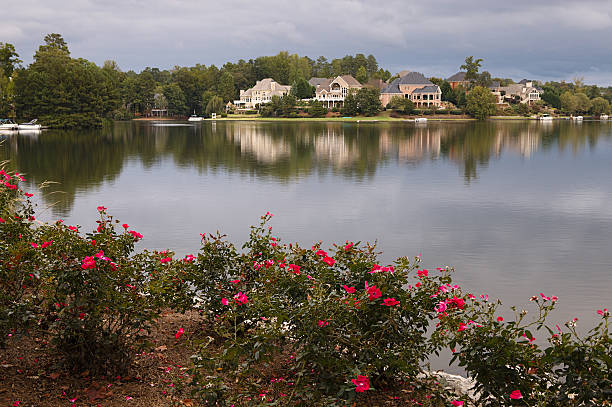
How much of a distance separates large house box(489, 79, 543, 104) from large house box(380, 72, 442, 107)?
2017cm

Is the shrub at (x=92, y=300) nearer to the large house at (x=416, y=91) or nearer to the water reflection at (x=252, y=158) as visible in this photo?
the water reflection at (x=252, y=158)

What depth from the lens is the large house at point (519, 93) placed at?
406 feet

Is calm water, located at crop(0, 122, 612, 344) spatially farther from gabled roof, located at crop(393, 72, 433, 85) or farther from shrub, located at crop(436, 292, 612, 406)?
gabled roof, located at crop(393, 72, 433, 85)

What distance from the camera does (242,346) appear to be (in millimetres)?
3900

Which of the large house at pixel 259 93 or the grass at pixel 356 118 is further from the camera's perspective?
the large house at pixel 259 93

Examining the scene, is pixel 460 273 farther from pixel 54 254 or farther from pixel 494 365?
pixel 54 254

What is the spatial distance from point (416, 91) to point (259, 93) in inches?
1312

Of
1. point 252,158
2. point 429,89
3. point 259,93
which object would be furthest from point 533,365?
point 259,93

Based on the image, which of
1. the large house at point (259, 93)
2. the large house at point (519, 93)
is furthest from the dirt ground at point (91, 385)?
the large house at point (519, 93)

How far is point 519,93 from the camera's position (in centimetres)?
13012

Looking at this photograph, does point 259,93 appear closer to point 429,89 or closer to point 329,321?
point 429,89

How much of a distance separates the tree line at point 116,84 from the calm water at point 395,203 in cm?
3637

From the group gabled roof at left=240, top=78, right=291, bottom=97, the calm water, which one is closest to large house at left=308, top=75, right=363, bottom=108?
gabled roof at left=240, top=78, right=291, bottom=97

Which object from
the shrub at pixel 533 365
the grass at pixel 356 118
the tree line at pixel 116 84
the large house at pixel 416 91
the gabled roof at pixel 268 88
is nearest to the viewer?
the shrub at pixel 533 365
